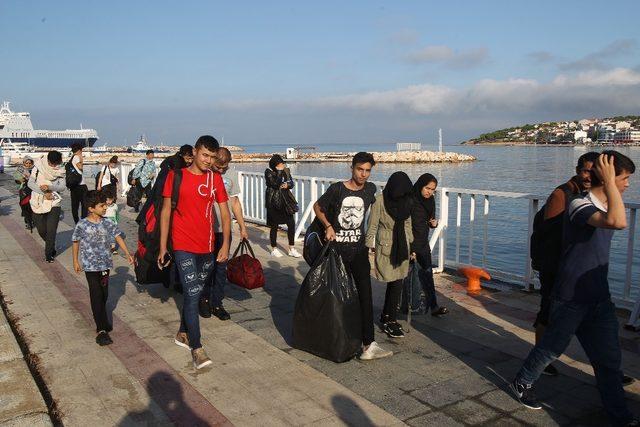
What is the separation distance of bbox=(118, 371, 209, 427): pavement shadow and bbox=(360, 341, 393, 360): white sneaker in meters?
1.44

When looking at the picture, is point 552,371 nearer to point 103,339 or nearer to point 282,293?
point 282,293

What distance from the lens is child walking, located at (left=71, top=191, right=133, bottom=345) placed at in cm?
496

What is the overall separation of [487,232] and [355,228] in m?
4.67

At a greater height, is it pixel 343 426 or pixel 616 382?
pixel 616 382

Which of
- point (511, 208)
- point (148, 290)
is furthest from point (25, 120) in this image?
point (148, 290)

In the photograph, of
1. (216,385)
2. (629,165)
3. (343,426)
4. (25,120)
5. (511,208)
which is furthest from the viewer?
(25,120)

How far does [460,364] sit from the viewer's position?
4.37 metres

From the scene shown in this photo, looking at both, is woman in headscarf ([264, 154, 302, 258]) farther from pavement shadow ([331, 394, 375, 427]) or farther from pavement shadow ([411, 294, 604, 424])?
pavement shadow ([331, 394, 375, 427])

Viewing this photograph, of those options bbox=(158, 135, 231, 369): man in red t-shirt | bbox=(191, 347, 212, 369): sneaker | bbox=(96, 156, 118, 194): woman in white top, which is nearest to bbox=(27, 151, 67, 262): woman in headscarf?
bbox=(96, 156, 118, 194): woman in white top

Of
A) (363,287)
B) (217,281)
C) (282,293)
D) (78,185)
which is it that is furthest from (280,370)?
(78,185)

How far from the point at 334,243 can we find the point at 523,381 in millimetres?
1704

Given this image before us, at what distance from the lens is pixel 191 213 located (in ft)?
14.5

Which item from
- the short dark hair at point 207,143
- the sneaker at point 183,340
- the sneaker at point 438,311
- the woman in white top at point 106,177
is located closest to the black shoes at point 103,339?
the sneaker at point 183,340

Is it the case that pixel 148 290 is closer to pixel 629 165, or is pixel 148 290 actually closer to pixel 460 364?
pixel 460 364
